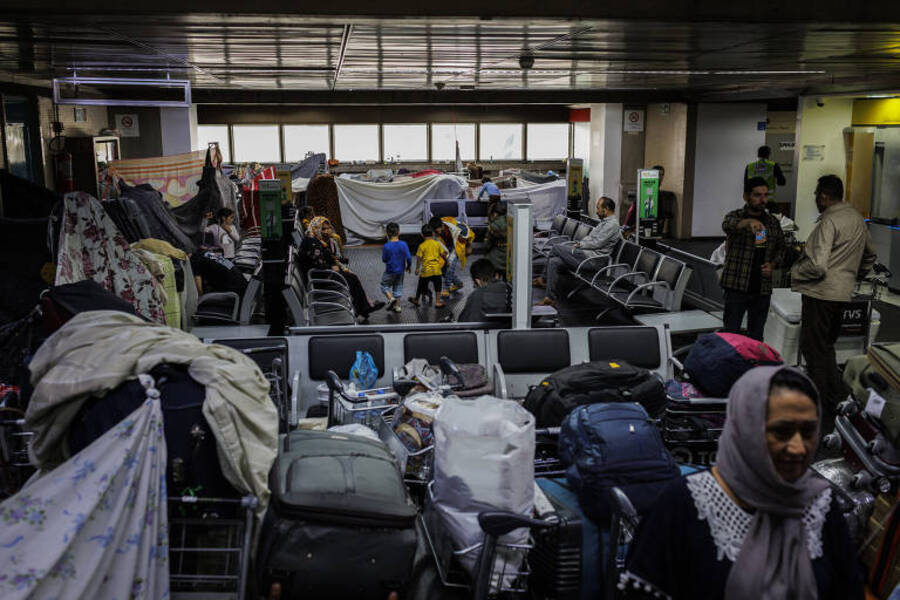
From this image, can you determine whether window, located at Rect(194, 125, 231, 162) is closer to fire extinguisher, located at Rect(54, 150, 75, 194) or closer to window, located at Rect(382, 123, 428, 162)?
window, located at Rect(382, 123, 428, 162)

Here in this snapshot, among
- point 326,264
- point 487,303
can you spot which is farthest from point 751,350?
point 326,264

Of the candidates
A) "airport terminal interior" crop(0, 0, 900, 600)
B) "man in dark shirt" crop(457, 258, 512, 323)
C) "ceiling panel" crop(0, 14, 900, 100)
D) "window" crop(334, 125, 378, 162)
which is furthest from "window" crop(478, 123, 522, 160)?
"man in dark shirt" crop(457, 258, 512, 323)

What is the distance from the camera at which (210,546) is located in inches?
126

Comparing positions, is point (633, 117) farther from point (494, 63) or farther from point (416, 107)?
point (494, 63)

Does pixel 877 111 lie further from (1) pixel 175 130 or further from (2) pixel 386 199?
(1) pixel 175 130

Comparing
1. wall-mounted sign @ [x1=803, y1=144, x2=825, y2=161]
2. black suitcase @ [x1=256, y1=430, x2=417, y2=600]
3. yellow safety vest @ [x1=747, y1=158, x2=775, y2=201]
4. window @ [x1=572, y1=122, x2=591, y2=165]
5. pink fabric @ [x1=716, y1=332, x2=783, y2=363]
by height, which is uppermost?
window @ [x1=572, y1=122, x2=591, y2=165]

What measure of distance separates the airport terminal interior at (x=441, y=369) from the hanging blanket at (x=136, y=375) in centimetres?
1

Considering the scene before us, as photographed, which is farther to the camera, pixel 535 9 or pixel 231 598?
pixel 535 9

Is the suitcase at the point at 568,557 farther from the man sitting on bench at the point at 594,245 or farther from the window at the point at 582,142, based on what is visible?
the window at the point at 582,142

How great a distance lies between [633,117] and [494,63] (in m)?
12.3

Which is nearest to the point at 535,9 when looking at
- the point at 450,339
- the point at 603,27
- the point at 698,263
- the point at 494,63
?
the point at 603,27

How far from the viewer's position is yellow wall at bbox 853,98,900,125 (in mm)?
13499

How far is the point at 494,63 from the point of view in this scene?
8758mm

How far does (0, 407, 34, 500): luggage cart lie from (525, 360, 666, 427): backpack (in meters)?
2.47
